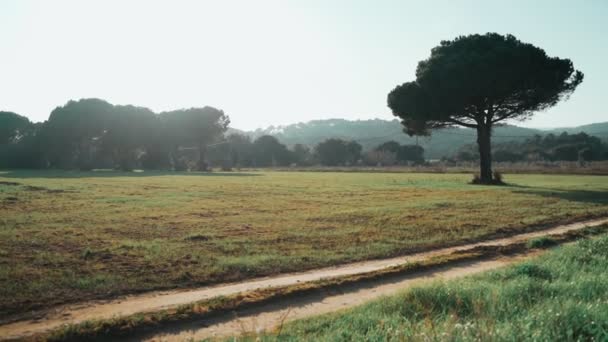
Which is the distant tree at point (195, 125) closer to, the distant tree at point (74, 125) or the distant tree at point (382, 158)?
the distant tree at point (74, 125)

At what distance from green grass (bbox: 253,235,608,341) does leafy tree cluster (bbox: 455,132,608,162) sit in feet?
339

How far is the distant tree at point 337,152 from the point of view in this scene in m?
125

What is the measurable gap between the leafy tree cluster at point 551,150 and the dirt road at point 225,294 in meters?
102

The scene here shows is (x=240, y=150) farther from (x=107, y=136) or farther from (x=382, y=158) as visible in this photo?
(x=107, y=136)

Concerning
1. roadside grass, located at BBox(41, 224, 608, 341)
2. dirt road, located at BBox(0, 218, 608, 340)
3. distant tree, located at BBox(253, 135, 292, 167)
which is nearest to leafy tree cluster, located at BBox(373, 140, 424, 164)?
distant tree, located at BBox(253, 135, 292, 167)

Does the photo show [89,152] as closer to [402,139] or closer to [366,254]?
[366,254]

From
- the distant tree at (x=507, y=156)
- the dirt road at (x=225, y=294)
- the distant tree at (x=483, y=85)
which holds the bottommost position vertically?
the dirt road at (x=225, y=294)

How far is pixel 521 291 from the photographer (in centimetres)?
627

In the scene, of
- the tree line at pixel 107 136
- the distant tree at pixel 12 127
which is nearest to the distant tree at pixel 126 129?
the tree line at pixel 107 136

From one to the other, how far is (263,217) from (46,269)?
9.09 meters

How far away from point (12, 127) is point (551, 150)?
13366 cm

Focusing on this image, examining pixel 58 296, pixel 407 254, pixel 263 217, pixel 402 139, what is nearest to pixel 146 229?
pixel 263 217

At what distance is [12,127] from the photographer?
336 ft

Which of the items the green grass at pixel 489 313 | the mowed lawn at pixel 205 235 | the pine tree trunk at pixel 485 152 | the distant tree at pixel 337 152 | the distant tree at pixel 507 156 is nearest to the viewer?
the green grass at pixel 489 313
